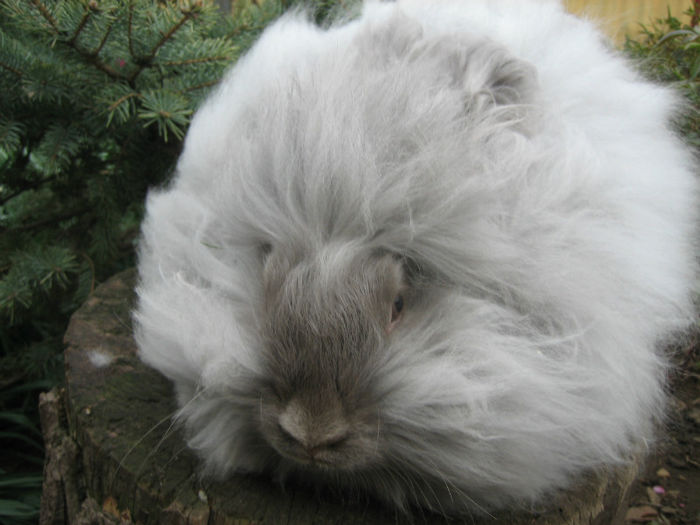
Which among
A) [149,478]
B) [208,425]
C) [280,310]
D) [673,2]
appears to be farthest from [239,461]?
[673,2]

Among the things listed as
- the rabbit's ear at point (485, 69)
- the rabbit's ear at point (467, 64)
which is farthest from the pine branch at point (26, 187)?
the rabbit's ear at point (485, 69)

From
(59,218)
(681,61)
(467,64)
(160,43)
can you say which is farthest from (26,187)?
(681,61)

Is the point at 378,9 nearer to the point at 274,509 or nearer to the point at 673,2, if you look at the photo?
the point at 274,509

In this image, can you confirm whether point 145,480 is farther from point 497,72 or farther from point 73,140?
point 73,140

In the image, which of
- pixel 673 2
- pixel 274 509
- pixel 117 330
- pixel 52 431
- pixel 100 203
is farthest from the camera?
pixel 673 2

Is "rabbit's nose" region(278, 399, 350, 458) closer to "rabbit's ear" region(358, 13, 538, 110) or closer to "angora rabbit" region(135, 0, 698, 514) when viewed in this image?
"angora rabbit" region(135, 0, 698, 514)

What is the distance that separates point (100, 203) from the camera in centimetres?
275

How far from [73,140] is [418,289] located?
168 cm

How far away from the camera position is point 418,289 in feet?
4.70

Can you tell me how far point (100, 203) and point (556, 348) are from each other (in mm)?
2047

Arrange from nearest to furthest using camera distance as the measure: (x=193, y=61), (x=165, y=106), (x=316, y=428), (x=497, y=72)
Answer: (x=316, y=428) → (x=497, y=72) → (x=165, y=106) → (x=193, y=61)

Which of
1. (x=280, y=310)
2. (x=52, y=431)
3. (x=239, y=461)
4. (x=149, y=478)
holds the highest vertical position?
(x=280, y=310)

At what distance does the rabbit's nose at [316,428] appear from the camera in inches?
48.7

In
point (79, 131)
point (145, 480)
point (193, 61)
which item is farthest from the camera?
point (79, 131)
